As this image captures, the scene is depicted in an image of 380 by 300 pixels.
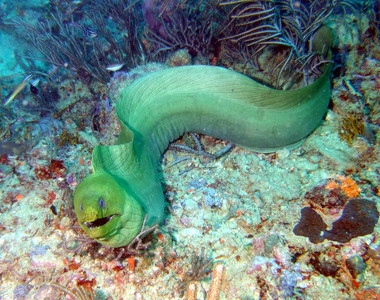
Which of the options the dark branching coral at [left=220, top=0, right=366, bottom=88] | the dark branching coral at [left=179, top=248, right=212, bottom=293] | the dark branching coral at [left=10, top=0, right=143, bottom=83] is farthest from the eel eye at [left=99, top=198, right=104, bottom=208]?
the dark branching coral at [left=10, top=0, right=143, bottom=83]

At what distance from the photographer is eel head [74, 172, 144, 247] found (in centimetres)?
199

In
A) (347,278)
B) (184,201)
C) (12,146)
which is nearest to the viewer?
(347,278)

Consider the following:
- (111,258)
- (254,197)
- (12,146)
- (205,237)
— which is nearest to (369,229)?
(254,197)

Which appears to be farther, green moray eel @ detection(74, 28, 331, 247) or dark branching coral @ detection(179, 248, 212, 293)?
green moray eel @ detection(74, 28, 331, 247)

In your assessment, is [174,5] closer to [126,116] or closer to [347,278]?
[126,116]

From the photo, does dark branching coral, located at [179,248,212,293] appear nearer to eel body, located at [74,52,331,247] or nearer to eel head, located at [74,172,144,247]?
eel head, located at [74,172,144,247]

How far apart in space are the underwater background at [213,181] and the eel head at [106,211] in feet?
1.05

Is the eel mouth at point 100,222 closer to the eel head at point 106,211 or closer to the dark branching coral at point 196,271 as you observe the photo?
the eel head at point 106,211

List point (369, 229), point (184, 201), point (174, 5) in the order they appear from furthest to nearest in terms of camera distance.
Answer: point (174, 5), point (184, 201), point (369, 229)

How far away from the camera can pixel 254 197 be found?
297 centimetres

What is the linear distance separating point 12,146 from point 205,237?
3275 millimetres

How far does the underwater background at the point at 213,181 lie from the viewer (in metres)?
2.31

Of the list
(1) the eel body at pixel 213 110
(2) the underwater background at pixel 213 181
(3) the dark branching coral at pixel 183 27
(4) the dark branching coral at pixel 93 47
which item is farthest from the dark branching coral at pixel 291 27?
(4) the dark branching coral at pixel 93 47

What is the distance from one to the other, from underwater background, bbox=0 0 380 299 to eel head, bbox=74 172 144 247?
320mm
